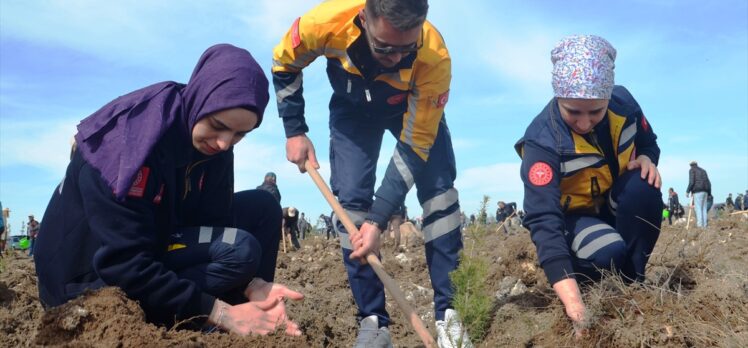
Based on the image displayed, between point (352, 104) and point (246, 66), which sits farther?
point (352, 104)

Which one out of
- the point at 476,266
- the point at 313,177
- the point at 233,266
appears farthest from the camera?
the point at 313,177

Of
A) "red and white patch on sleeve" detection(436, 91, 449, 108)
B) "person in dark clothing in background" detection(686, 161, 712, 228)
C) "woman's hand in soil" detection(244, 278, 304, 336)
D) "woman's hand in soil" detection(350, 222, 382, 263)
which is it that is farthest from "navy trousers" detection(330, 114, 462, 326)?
"person in dark clothing in background" detection(686, 161, 712, 228)

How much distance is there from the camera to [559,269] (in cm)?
329

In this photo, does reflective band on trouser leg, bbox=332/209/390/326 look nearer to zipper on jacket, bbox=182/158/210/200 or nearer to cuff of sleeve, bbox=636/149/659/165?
zipper on jacket, bbox=182/158/210/200

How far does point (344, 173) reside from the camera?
147 inches

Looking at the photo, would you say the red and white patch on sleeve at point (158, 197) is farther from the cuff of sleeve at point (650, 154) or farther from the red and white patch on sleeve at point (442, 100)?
the cuff of sleeve at point (650, 154)

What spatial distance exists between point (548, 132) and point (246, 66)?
1.59 m

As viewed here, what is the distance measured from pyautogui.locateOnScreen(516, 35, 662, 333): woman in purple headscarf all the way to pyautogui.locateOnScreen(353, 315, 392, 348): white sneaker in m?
0.83

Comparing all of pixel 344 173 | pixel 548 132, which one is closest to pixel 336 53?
pixel 344 173

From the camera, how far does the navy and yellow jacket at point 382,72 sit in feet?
11.7

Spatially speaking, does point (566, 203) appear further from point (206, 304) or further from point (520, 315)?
point (206, 304)

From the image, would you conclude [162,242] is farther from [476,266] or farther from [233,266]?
[476,266]

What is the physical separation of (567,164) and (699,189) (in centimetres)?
1512

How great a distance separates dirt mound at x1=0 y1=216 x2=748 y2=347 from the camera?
2.39 meters
